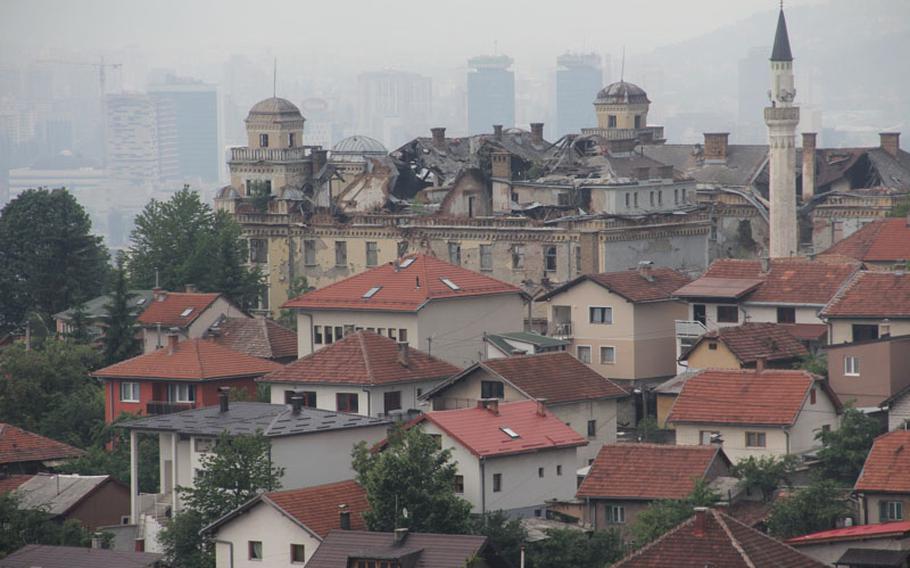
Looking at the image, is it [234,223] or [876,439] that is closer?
[876,439]

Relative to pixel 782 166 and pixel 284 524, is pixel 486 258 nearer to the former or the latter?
pixel 782 166

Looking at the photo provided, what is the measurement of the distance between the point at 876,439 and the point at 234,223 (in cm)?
4954

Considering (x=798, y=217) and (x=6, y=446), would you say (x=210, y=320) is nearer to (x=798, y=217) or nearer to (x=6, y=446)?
(x=6, y=446)

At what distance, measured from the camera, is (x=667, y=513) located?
167 feet

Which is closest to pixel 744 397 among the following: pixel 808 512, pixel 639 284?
pixel 808 512

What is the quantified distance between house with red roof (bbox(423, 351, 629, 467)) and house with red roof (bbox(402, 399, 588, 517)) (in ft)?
12.5

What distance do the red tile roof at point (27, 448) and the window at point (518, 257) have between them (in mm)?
29541

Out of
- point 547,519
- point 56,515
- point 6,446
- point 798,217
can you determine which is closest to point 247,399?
point 6,446

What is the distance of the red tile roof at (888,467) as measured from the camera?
51781 mm

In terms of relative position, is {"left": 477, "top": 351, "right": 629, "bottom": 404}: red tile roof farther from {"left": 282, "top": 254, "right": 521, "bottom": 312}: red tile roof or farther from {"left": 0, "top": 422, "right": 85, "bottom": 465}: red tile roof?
{"left": 0, "top": 422, "right": 85, "bottom": 465}: red tile roof

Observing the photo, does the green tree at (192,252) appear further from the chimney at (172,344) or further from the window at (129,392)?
the window at (129,392)

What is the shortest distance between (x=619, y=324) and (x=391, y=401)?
10.5 meters

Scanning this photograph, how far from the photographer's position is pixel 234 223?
100m

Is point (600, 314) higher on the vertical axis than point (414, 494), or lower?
higher
